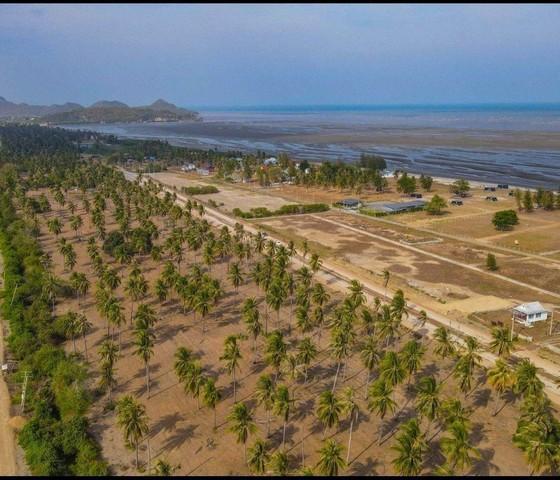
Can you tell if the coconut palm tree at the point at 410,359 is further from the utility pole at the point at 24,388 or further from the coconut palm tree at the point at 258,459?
the utility pole at the point at 24,388

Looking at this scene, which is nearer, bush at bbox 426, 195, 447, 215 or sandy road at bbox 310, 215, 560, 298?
sandy road at bbox 310, 215, 560, 298

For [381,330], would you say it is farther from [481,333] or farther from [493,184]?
[493,184]

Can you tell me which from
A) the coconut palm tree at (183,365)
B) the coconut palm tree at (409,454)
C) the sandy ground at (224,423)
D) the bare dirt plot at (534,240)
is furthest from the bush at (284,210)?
the coconut palm tree at (409,454)

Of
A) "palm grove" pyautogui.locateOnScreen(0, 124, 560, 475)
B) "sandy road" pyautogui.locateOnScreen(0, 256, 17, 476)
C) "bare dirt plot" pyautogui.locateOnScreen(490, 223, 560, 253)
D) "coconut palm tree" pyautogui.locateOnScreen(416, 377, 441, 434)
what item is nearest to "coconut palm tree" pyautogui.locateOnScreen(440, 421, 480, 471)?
"palm grove" pyautogui.locateOnScreen(0, 124, 560, 475)

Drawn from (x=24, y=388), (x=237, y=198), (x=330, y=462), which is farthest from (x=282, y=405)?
(x=237, y=198)

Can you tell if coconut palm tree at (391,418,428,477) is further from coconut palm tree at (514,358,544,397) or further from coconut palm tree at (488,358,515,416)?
coconut palm tree at (488,358,515,416)
